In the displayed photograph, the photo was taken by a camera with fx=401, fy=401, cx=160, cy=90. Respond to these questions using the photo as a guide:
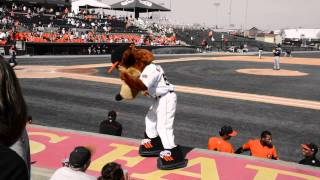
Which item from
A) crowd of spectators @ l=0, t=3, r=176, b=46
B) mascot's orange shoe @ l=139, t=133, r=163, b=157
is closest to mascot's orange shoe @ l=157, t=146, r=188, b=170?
mascot's orange shoe @ l=139, t=133, r=163, b=157

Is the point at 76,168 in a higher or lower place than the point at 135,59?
lower

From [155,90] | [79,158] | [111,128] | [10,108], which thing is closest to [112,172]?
[79,158]

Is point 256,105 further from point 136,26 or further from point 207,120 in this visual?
point 136,26

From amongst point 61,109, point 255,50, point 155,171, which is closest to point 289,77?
point 61,109

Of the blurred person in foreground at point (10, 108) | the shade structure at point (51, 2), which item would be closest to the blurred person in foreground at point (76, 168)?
the blurred person in foreground at point (10, 108)

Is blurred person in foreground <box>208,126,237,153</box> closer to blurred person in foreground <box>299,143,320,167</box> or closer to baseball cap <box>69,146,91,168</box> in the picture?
blurred person in foreground <box>299,143,320,167</box>

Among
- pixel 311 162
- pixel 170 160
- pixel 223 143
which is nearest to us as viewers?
pixel 170 160

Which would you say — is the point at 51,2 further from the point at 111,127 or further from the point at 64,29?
the point at 111,127

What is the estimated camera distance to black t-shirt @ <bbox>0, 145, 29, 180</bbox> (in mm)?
1403

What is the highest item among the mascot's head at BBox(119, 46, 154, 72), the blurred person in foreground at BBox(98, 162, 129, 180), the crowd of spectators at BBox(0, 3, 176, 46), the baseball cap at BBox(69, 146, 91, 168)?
the crowd of spectators at BBox(0, 3, 176, 46)

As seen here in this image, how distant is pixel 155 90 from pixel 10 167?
457 centimetres

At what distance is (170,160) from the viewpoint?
574 cm

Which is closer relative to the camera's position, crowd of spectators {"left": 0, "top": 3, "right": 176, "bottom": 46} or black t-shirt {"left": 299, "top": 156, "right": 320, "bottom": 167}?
black t-shirt {"left": 299, "top": 156, "right": 320, "bottom": 167}

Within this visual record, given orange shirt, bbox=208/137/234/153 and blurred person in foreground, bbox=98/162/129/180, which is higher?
blurred person in foreground, bbox=98/162/129/180
